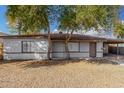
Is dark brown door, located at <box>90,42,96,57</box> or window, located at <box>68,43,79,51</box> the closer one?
window, located at <box>68,43,79,51</box>

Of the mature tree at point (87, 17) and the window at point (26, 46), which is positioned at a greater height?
the mature tree at point (87, 17)

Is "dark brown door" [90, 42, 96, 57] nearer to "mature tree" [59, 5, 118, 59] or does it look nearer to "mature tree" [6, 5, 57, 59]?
"mature tree" [59, 5, 118, 59]

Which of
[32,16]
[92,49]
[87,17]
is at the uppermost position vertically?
[32,16]

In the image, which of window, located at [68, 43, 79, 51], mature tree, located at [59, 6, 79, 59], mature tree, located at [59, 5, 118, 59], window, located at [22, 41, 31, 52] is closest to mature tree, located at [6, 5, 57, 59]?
mature tree, located at [59, 6, 79, 59]

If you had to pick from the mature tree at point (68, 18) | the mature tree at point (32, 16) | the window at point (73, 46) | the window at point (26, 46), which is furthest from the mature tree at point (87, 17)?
the window at point (26, 46)

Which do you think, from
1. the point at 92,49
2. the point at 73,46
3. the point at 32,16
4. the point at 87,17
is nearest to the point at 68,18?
the point at 87,17

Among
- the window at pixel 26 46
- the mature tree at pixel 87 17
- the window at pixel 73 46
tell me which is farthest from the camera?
the window at pixel 73 46

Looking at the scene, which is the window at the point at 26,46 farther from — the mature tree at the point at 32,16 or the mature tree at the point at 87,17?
the mature tree at the point at 87,17

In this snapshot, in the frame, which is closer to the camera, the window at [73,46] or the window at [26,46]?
the window at [26,46]

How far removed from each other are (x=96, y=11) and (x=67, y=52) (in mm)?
7783

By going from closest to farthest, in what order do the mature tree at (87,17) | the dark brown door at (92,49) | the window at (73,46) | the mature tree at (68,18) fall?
the mature tree at (87,17) < the mature tree at (68,18) < the window at (73,46) < the dark brown door at (92,49)

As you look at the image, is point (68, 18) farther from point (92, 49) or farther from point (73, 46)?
point (92, 49)

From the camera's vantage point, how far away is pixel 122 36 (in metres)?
37.7

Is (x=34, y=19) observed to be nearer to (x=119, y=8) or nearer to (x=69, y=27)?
(x=69, y=27)
